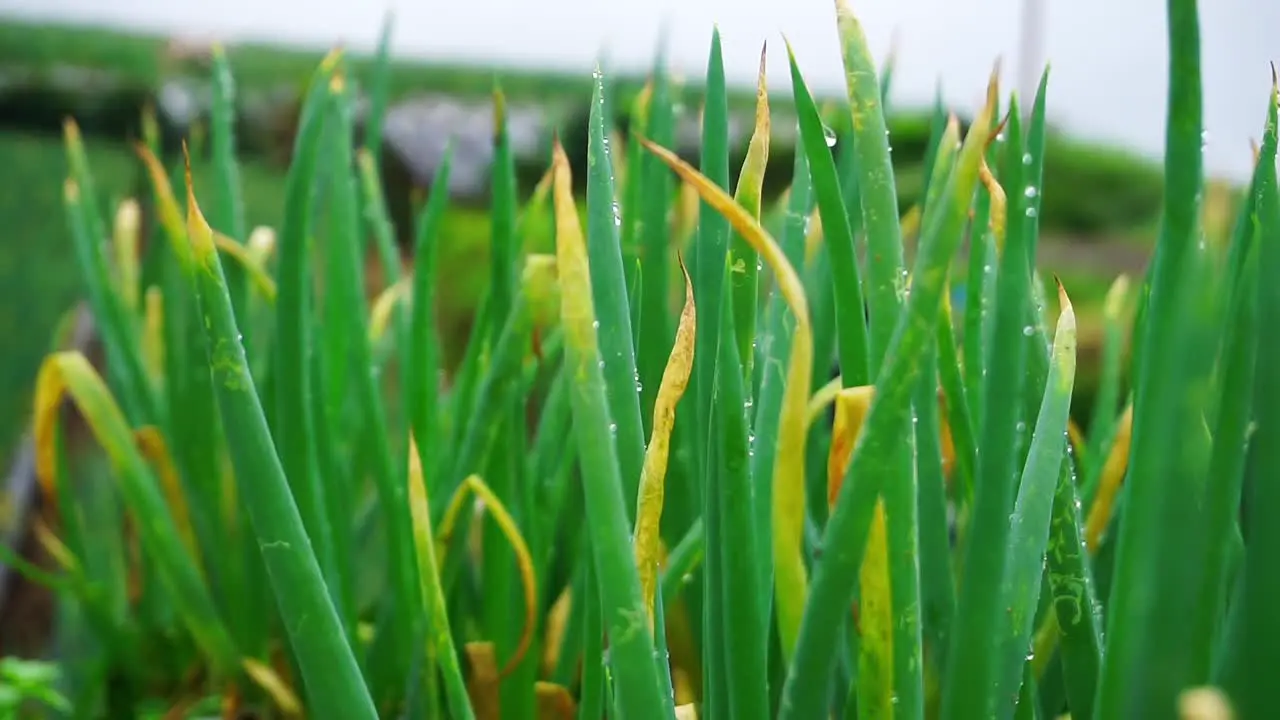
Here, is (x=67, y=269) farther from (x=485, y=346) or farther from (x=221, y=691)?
(x=485, y=346)

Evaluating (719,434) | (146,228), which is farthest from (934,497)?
(146,228)

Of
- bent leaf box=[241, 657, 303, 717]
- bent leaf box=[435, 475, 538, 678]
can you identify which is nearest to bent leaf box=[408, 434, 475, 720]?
bent leaf box=[435, 475, 538, 678]

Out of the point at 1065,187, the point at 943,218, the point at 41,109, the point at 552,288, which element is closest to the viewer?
the point at 943,218

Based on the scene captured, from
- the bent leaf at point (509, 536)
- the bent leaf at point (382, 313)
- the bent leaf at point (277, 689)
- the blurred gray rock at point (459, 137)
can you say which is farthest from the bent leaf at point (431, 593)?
the blurred gray rock at point (459, 137)

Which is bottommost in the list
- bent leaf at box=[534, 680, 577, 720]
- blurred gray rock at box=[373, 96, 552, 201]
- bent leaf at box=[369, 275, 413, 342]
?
bent leaf at box=[534, 680, 577, 720]

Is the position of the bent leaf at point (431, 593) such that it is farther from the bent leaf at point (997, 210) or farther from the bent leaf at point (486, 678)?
the bent leaf at point (997, 210)

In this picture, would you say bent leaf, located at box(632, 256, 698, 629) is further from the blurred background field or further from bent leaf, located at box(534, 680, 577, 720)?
the blurred background field

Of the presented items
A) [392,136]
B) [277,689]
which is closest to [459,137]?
[392,136]

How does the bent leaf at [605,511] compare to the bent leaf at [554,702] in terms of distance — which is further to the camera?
the bent leaf at [554,702]

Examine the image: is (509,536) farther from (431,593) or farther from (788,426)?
(788,426)
